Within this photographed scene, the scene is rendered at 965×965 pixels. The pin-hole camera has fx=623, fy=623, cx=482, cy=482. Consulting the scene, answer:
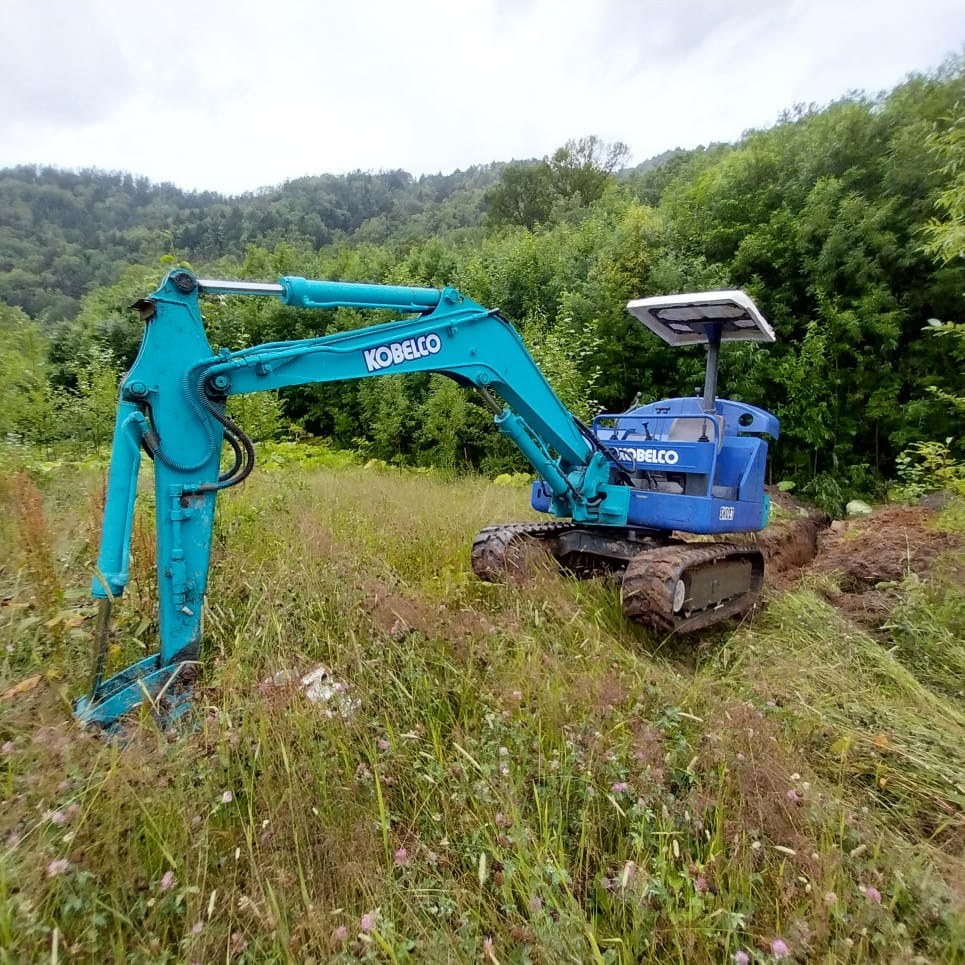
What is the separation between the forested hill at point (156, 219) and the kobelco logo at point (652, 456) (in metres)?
26.8

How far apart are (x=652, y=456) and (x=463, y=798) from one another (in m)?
3.27

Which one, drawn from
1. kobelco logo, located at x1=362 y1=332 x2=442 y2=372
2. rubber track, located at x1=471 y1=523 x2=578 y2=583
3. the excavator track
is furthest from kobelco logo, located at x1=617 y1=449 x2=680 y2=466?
kobelco logo, located at x1=362 y1=332 x2=442 y2=372

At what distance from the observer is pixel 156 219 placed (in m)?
53.6

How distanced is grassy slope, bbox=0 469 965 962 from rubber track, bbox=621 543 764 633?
313 mm

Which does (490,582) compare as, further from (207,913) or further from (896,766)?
(207,913)

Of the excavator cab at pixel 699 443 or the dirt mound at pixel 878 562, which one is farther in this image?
the dirt mound at pixel 878 562

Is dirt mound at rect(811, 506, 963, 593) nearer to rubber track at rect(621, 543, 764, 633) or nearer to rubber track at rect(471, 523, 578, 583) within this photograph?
rubber track at rect(621, 543, 764, 633)

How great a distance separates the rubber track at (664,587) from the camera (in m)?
3.79

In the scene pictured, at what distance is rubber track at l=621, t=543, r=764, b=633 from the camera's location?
3.79 meters

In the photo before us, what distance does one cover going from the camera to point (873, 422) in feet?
34.8

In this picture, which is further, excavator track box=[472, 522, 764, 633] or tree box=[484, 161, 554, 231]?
tree box=[484, 161, 554, 231]

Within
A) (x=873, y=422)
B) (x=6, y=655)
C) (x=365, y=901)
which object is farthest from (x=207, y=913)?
(x=873, y=422)

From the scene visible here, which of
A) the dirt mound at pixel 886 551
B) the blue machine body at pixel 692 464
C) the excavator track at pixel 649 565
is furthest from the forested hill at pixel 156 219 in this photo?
the excavator track at pixel 649 565

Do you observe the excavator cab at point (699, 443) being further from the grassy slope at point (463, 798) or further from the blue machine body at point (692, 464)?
the grassy slope at point (463, 798)
